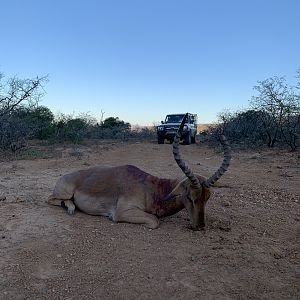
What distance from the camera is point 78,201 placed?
6332mm

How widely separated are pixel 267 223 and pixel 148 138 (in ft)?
96.3

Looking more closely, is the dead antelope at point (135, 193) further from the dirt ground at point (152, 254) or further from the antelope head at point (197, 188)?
the dirt ground at point (152, 254)

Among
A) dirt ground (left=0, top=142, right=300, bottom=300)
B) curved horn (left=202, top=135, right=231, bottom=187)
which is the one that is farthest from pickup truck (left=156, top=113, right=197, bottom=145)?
curved horn (left=202, top=135, right=231, bottom=187)

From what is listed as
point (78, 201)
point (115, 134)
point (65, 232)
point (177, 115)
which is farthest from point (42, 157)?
point (115, 134)

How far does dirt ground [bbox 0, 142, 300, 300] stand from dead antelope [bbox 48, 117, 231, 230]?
0.53ft

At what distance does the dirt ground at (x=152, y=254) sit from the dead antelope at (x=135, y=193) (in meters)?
0.16

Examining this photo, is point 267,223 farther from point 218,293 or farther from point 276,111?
point 276,111

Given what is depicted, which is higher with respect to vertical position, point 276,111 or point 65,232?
point 276,111

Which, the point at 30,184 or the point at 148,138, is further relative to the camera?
the point at 148,138

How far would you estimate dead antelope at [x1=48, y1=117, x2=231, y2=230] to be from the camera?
17.6 feet

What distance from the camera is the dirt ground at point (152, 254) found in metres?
3.78

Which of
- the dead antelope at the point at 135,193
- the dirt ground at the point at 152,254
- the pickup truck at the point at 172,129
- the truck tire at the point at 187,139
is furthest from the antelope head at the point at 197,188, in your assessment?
the truck tire at the point at 187,139

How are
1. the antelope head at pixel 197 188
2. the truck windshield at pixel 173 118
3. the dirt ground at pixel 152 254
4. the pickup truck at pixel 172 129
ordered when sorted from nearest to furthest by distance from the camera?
the dirt ground at pixel 152 254
the antelope head at pixel 197 188
the pickup truck at pixel 172 129
the truck windshield at pixel 173 118

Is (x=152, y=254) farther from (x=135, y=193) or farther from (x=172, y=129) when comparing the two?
(x=172, y=129)
